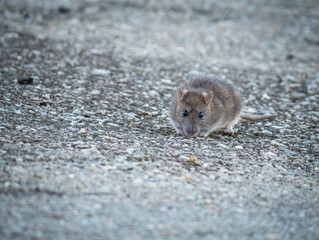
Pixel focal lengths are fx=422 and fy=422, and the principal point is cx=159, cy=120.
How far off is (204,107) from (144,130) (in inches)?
36.4

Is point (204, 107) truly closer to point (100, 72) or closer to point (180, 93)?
point (180, 93)

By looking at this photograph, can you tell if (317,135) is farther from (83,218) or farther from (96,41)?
(96,41)

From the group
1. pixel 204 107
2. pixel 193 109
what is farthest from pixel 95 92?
pixel 204 107

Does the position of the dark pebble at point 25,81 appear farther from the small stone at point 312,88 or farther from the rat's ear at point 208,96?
the small stone at point 312,88

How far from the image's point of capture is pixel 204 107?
6.07 metres

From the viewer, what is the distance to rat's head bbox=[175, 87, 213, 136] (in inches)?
236

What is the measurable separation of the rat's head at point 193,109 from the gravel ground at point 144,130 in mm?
211

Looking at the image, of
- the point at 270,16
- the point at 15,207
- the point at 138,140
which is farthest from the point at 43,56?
the point at 270,16

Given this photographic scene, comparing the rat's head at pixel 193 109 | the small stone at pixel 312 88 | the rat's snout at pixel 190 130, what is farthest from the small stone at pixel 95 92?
the small stone at pixel 312 88

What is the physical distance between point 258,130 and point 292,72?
317 cm

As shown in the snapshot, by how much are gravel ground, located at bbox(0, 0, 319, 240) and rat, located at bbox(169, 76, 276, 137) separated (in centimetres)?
18

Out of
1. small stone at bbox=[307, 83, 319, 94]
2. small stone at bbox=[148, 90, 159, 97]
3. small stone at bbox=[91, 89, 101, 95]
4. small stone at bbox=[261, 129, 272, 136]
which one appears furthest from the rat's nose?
small stone at bbox=[307, 83, 319, 94]

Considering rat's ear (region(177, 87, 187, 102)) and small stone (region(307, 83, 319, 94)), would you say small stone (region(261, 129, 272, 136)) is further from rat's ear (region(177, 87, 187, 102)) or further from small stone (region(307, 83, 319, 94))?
small stone (region(307, 83, 319, 94))

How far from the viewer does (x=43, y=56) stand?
819 cm
